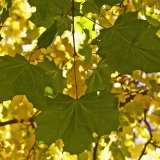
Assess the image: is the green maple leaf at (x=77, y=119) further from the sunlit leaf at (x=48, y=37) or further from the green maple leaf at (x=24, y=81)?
the sunlit leaf at (x=48, y=37)

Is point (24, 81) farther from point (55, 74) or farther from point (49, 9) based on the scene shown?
point (55, 74)

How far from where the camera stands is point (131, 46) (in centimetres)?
115

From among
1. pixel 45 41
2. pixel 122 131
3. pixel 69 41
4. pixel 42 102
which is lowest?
pixel 42 102

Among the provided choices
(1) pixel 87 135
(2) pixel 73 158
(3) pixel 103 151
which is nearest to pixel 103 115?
(1) pixel 87 135

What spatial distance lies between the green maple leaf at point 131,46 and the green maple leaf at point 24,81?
24 centimetres

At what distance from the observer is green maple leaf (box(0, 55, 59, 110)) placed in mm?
1155

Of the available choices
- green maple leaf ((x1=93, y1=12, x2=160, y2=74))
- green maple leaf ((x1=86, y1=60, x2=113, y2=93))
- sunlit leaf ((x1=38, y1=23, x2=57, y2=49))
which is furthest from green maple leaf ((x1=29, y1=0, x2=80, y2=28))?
green maple leaf ((x1=86, y1=60, x2=113, y2=93))

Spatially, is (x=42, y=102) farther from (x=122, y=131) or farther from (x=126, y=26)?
(x=122, y=131)

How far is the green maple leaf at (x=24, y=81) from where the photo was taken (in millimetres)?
1155

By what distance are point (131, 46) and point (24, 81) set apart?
402 mm

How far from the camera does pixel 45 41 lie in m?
1.03

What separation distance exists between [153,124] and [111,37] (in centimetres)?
256

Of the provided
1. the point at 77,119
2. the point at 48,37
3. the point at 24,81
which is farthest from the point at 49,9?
the point at 77,119

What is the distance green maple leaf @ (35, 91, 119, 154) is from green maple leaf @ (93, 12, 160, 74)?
0.48ft
